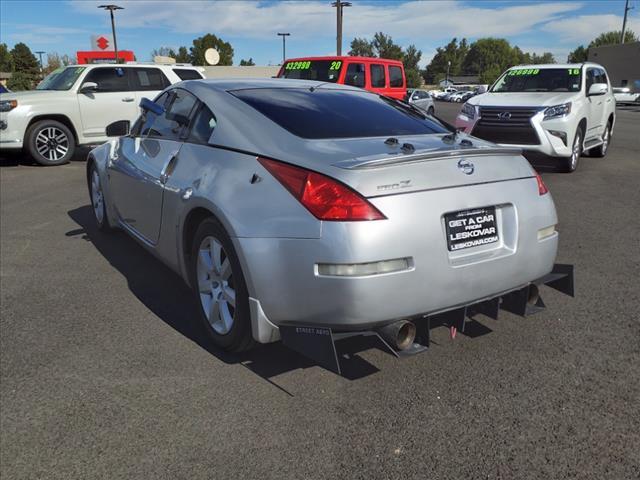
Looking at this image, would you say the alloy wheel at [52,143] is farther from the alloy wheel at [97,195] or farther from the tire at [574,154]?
the tire at [574,154]

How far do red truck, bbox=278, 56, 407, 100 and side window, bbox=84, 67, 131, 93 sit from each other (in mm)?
4388

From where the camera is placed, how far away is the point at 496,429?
101 inches

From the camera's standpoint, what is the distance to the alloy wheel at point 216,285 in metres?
3.06

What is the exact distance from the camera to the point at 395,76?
16031mm

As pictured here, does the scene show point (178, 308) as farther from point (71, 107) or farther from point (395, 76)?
point (395, 76)

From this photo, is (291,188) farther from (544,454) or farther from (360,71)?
(360,71)

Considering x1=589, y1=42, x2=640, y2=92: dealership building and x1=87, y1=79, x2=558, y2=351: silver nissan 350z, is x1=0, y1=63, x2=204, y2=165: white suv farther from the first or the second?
x1=589, y1=42, x2=640, y2=92: dealership building

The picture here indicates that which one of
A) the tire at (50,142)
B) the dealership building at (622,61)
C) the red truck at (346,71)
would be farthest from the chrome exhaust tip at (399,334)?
the dealership building at (622,61)

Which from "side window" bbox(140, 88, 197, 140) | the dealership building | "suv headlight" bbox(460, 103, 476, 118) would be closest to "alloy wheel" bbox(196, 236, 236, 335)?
"side window" bbox(140, 88, 197, 140)

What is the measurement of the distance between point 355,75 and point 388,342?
12.6 m

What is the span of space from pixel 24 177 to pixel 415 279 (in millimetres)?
9306

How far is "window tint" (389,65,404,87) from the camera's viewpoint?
619 inches

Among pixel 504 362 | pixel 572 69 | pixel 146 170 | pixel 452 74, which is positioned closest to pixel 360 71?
pixel 572 69

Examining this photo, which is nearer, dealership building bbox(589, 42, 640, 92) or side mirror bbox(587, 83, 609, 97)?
side mirror bbox(587, 83, 609, 97)
